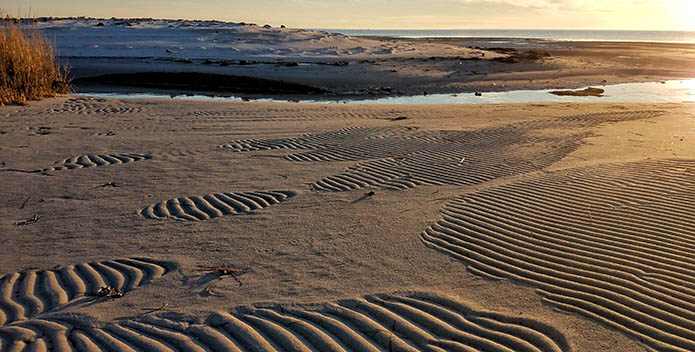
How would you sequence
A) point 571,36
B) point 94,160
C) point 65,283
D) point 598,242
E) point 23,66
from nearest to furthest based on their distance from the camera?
point 65,283
point 598,242
point 94,160
point 23,66
point 571,36

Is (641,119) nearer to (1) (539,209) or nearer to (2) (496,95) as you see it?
(2) (496,95)

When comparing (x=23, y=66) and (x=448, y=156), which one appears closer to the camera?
(x=448, y=156)

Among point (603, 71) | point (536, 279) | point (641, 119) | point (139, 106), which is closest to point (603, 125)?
point (641, 119)

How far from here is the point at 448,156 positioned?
7480 mm

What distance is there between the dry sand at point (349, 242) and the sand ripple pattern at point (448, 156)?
0.15 feet

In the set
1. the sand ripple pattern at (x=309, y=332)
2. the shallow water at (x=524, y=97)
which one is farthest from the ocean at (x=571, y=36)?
the sand ripple pattern at (x=309, y=332)

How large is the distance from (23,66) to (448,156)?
9208 millimetres

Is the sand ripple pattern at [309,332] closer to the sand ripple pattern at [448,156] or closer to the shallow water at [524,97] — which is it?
the sand ripple pattern at [448,156]

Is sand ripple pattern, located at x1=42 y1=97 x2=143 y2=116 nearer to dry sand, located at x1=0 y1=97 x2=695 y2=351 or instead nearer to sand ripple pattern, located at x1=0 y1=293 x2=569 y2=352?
dry sand, located at x1=0 y1=97 x2=695 y2=351

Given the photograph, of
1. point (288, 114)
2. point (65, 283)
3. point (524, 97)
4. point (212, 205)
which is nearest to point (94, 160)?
point (212, 205)

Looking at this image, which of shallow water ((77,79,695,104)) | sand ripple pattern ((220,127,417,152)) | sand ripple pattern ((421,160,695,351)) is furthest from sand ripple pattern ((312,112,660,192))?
shallow water ((77,79,695,104))

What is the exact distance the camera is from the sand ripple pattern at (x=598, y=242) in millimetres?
3301

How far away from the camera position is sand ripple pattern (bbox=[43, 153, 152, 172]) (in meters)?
6.76

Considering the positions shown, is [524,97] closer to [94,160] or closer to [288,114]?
[288,114]
